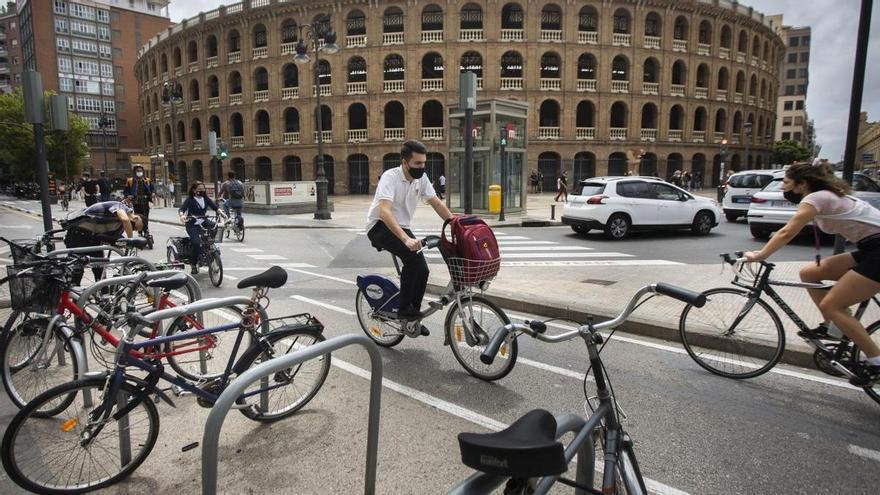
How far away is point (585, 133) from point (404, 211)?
3653 cm

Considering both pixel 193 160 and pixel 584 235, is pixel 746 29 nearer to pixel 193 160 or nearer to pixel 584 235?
pixel 584 235

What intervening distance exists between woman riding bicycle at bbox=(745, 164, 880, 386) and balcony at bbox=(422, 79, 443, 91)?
35387 mm

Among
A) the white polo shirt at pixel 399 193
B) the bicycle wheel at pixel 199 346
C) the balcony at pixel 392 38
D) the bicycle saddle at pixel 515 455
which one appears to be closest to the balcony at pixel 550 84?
the balcony at pixel 392 38

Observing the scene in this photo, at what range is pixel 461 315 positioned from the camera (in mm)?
4516

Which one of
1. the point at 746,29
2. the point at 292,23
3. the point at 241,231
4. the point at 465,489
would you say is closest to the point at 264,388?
the point at 465,489

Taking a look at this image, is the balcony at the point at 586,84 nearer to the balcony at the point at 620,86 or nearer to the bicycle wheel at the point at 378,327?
the balcony at the point at 620,86

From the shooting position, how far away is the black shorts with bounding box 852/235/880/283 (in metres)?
3.58

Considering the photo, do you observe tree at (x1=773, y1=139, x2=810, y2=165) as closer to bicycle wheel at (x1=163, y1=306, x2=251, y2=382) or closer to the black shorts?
the black shorts

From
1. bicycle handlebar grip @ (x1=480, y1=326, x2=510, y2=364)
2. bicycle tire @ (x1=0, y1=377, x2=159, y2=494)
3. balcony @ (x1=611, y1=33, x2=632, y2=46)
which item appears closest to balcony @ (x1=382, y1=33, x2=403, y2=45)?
balcony @ (x1=611, y1=33, x2=632, y2=46)

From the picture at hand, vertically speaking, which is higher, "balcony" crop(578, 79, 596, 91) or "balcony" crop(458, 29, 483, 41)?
"balcony" crop(458, 29, 483, 41)

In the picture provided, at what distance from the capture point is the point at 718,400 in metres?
4.00

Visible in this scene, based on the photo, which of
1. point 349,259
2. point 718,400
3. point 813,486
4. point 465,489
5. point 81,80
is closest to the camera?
point 465,489

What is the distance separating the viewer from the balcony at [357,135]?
38.8 metres

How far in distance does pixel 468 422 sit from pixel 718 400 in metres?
2.06
